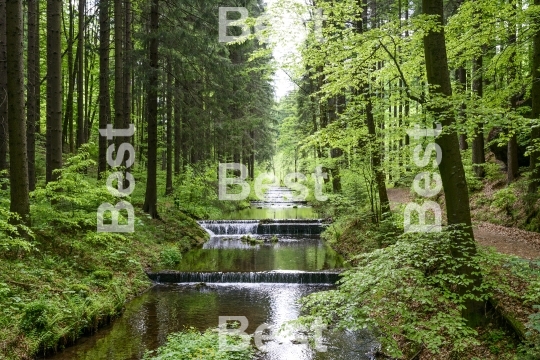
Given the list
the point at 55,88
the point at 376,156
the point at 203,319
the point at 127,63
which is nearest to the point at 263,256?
the point at 376,156

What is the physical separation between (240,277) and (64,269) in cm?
473

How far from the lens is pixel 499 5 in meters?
8.21

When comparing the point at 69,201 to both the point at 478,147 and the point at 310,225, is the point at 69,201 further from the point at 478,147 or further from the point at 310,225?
the point at 478,147

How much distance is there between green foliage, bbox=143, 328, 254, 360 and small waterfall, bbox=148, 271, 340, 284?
13.8 ft

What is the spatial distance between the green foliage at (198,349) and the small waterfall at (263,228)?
11549 millimetres

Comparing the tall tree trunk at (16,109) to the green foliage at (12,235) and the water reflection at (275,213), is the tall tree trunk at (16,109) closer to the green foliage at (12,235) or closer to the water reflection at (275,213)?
the green foliage at (12,235)

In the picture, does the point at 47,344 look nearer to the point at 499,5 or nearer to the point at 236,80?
the point at 499,5

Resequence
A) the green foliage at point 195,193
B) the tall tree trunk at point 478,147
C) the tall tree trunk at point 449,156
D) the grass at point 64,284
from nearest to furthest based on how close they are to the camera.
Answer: the tall tree trunk at point 449,156 → the grass at point 64,284 → the tall tree trunk at point 478,147 → the green foliage at point 195,193

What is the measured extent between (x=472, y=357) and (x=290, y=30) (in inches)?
227

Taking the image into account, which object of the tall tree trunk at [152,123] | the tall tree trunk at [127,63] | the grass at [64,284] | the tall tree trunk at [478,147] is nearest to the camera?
the grass at [64,284]

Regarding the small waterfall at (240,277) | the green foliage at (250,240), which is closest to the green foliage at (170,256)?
the small waterfall at (240,277)

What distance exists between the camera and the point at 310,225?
18.6 meters

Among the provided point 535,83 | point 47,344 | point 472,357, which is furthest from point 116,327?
point 535,83

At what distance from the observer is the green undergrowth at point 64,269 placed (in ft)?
21.0
